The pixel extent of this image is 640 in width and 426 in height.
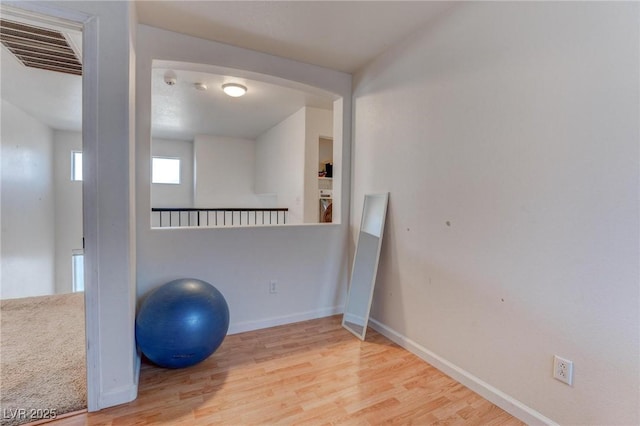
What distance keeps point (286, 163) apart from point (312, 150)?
0.75 m

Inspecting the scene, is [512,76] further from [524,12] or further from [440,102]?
→ [440,102]

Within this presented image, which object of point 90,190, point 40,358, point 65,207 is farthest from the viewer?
point 65,207

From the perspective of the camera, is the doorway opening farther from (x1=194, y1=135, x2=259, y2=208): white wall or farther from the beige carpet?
(x1=194, y1=135, x2=259, y2=208): white wall

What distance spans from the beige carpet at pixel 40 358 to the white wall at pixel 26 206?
110 cm

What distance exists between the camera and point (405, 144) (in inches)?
94.5

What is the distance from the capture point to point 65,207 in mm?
5777

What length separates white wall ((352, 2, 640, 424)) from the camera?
1269 millimetres

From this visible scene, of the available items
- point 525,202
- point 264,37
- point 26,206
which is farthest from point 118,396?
point 26,206

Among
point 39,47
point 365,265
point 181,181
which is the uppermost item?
point 39,47

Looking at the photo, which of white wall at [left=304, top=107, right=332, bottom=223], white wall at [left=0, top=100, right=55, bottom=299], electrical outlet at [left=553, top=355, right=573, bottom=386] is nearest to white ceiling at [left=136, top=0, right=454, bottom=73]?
white wall at [left=304, top=107, right=332, bottom=223]

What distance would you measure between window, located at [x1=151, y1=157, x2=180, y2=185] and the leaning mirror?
534 cm

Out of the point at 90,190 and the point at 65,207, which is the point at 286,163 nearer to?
the point at 90,190

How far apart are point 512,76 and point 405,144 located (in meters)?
0.87

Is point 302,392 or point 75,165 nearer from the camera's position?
point 302,392
